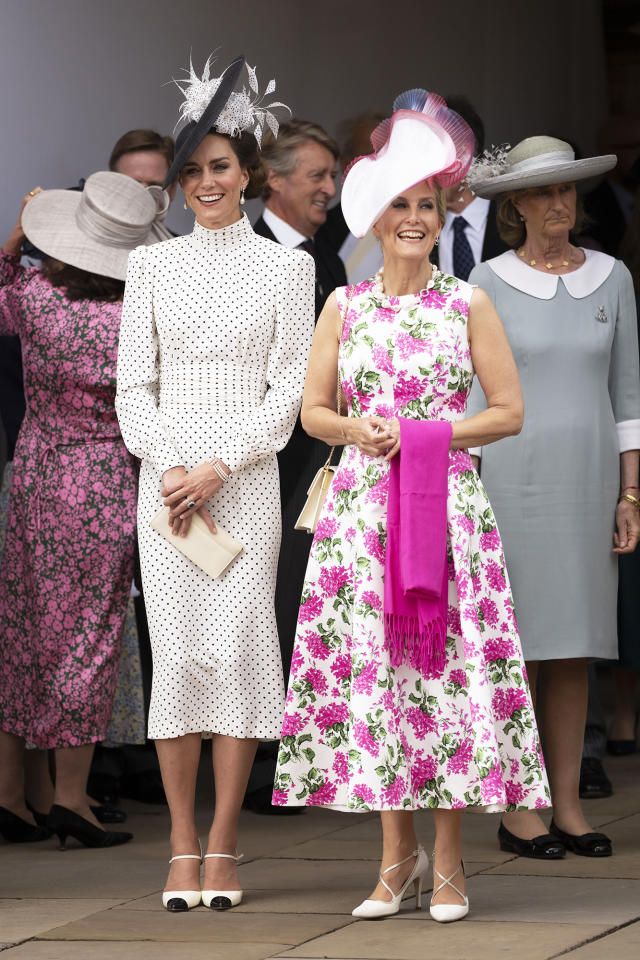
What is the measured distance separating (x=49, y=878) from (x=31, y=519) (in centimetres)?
106

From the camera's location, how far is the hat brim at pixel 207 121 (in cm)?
428

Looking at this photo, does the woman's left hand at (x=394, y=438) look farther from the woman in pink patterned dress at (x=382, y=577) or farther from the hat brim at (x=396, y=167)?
the hat brim at (x=396, y=167)

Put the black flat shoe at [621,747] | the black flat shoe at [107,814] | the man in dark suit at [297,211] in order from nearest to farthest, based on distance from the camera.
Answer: the black flat shoe at [107,814] → the man in dark suit at [297,211] → the black flat shoe at [621,747]

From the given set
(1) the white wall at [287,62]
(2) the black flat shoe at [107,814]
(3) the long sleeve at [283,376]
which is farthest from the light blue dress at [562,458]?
(1) the white wall at [287,62]

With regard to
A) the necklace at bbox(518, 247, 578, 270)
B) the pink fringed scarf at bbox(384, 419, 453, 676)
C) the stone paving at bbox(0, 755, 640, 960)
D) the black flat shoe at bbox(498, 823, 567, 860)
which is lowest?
the stone paving at bbox(0, 755, 640, 960)

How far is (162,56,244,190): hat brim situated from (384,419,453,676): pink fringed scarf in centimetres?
98

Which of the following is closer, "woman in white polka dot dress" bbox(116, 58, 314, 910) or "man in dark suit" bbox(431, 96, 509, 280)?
"woman in white polka dot dress" bbox(116, 58, 314, 910)

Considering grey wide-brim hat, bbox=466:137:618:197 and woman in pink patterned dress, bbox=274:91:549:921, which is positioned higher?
grey wide-brim hat, bbox=466:137:618:197

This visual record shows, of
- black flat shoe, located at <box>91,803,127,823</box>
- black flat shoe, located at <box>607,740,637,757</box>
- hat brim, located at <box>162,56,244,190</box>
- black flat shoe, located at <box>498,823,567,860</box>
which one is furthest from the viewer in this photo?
black flat shoe, located at <box>607,740,637,757</box>

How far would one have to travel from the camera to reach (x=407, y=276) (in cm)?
399

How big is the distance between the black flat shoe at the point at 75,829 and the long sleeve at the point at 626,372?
186cm

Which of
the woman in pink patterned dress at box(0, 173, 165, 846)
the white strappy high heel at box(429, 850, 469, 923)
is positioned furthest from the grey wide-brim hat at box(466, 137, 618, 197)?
the white strappy high heel at box(429, 850, 469, 923)

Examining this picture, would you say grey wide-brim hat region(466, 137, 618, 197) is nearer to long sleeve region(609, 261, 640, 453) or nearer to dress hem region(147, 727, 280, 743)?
long sleeve region(609, 261, 640, 453)

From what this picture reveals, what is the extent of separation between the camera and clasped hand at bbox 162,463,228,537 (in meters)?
4.14
